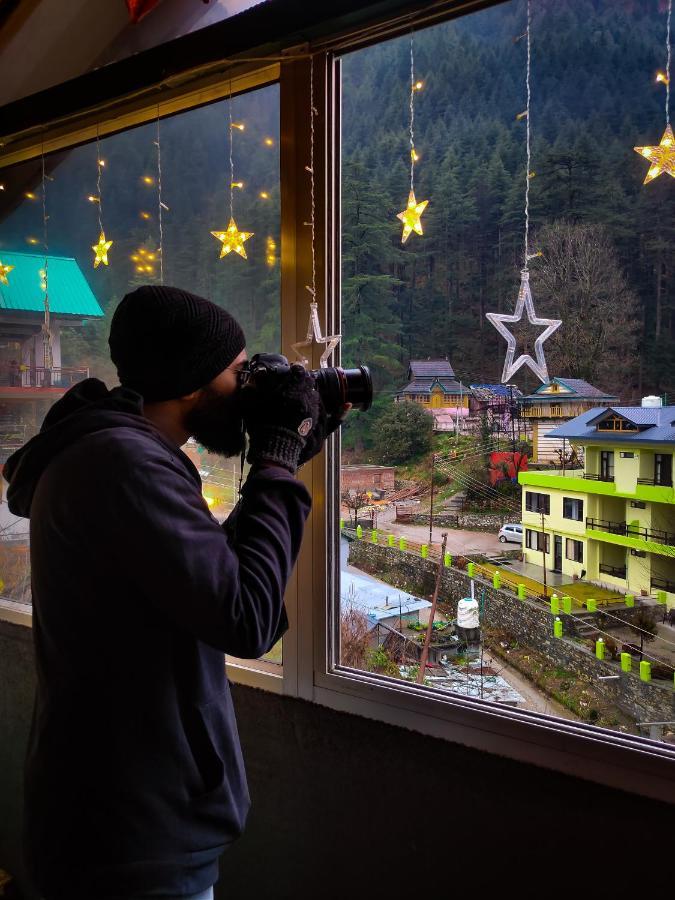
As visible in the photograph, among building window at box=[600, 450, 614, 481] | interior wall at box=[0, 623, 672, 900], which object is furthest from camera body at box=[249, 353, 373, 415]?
interior wall at box=[0, 623, 672, 900]

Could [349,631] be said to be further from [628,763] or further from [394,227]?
[394,227]

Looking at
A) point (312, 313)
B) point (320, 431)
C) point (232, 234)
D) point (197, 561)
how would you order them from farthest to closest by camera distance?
point (232, 234) → point (312, 313) → point (320, 431) → point (197, 561)

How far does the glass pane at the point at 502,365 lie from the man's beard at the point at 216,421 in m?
0.45

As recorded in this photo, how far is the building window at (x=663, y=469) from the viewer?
1.06 m

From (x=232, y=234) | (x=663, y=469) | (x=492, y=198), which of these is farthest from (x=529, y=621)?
(x=232, y=234)

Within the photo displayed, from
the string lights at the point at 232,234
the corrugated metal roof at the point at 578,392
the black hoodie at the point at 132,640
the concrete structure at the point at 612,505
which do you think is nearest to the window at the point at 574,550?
the concrete structure at the point at 612,505

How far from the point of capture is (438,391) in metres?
1.27

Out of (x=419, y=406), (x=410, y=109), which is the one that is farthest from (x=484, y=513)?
(x=410, y=109)

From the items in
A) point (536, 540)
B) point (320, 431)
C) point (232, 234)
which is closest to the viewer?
point (320, 431)

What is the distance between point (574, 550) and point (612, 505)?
0.11 meters

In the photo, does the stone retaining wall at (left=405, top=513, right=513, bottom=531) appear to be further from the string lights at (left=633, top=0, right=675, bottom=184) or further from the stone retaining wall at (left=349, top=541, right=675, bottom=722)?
the string lights at (left=633, top=0, right=675, bottom=184)

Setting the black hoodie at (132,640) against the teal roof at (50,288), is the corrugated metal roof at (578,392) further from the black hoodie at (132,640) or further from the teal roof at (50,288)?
the teal roof at (50,288)

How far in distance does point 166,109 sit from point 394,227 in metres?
0.76

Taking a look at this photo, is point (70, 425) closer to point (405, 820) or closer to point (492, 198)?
point (492, 198)
